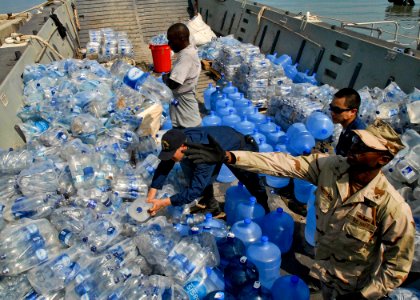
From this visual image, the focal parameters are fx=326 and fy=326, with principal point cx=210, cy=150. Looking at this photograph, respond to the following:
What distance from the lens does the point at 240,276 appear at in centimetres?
331

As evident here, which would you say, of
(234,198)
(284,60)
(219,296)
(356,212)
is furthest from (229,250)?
(284,60)

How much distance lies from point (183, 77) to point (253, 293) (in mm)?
2790

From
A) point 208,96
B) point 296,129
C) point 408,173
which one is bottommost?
point 208,96

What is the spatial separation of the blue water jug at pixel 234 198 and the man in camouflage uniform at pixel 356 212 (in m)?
1.82

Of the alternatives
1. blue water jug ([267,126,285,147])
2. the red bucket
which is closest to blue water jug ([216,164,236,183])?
blue water jug ([267,126,285,147])

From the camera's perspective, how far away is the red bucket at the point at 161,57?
9.95m

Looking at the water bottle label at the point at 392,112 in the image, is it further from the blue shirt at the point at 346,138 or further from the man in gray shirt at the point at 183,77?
the man in gray shirt at the point at 183,77

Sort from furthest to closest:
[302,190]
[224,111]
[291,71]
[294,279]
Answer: [291,71]
[224,111]
[302,190]
[294,279]

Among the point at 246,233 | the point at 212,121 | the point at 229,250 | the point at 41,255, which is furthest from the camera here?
the point at 212,121

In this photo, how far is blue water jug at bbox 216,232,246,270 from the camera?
359 cm

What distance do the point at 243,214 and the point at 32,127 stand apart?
3.90 m

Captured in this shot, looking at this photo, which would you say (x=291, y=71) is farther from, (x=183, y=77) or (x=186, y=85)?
(x=183, y=77)

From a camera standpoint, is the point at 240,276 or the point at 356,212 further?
the point at 240,276

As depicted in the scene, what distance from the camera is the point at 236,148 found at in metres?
3.86
